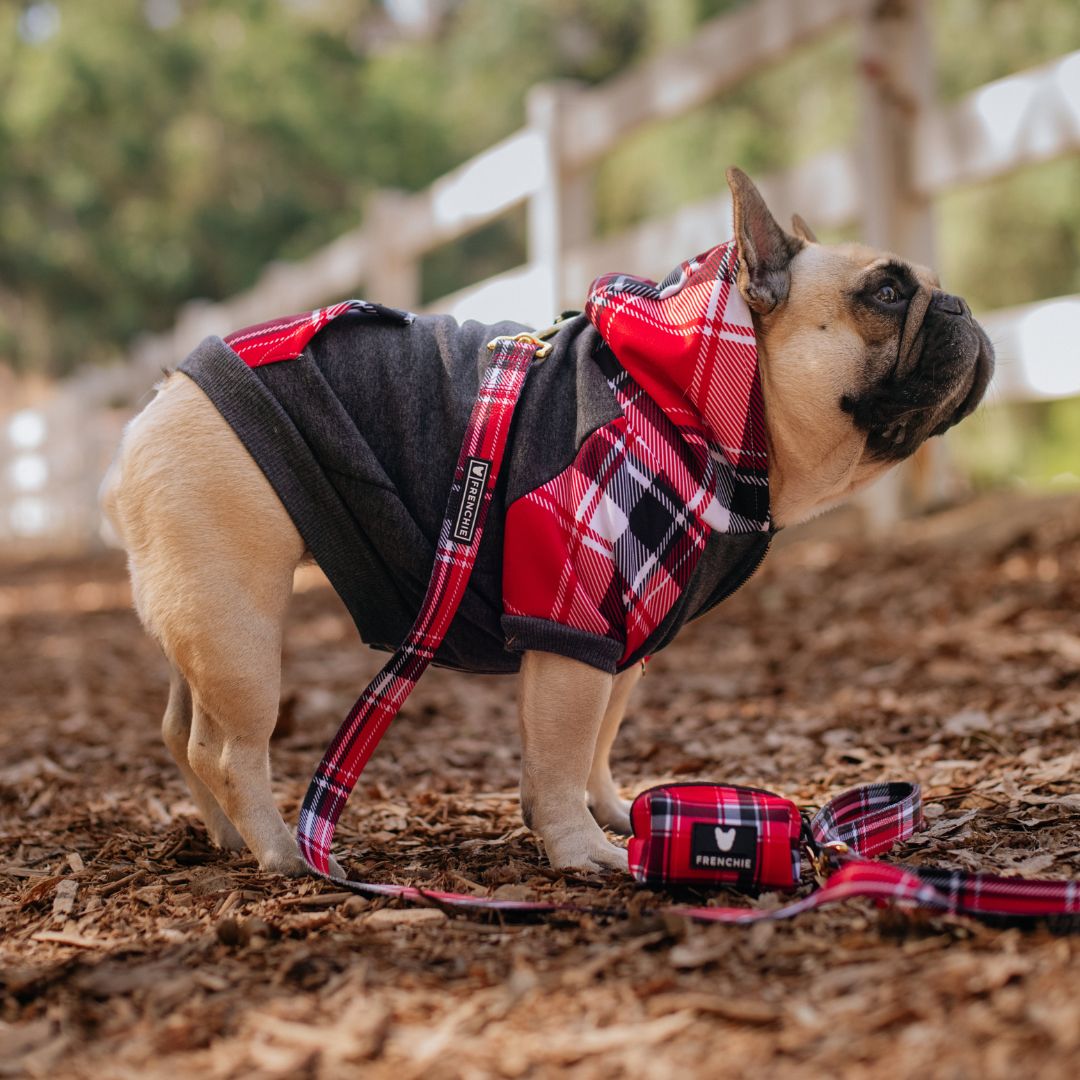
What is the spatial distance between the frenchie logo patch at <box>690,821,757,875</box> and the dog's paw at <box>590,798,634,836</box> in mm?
774

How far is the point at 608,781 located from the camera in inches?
123

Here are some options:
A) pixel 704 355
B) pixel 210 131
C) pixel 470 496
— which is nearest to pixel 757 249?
pixel 704 355

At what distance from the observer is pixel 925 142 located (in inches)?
238

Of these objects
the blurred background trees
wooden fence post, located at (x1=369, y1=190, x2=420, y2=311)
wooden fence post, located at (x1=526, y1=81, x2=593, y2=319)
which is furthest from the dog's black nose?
the blurred background trees

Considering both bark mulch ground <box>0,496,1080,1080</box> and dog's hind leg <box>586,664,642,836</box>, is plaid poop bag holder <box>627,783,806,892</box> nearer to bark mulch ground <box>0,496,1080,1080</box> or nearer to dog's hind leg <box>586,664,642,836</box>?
bark mulch ground <box>0,496,1080,1080</box>

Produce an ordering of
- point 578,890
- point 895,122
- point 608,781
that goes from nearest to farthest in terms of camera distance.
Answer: point 578,890 < point 608,781 < point 895,122

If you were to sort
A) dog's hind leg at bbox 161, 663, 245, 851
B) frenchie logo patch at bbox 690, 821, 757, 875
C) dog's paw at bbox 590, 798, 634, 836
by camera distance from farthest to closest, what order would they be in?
dog's paw at bbox 590, 798, 634, 836
dog's hind leg at bbox 161, 663, 245, 851
frenchie logo patch at bbox 690, 821, 757, 875

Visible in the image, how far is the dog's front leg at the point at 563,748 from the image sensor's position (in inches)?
100

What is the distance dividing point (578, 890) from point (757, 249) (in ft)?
4.26

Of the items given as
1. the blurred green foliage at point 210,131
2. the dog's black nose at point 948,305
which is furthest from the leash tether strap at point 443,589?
the blurred green foliage at point 210,131

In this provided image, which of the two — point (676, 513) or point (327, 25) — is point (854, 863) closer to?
point (676, 513)

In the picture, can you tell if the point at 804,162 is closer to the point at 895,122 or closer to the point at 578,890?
the point at 895,122

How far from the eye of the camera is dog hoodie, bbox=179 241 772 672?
2518 mm

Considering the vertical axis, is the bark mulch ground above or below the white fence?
below
